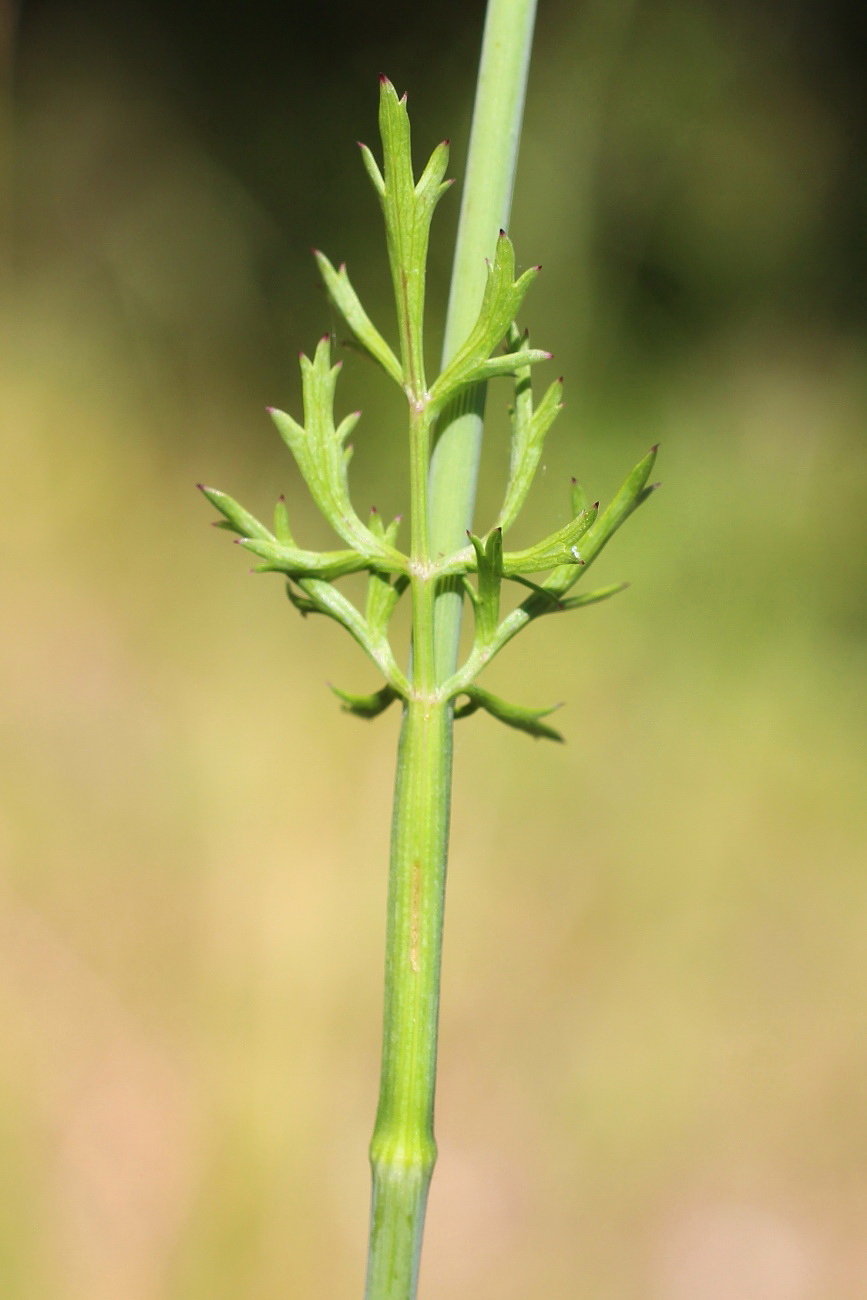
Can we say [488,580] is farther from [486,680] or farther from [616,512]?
[486,680]

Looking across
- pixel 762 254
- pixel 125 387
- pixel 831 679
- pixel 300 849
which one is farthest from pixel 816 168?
pixel 300 849

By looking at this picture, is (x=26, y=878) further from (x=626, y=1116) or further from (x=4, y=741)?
(x=626, y=1116)

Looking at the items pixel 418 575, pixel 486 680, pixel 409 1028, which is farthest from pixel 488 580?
pixel 486 680

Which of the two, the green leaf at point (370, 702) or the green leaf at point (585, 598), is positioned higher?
the green leaf at point (585, 598)

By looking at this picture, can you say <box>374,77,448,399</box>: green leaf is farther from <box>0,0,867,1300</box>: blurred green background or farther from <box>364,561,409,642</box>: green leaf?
<box>0,0,867,1300</box>: blurred green background

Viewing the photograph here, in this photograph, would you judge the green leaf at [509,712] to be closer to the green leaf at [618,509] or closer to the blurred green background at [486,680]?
the green leaf at [618,509]

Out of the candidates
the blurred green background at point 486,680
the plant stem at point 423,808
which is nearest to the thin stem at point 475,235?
the plant stem at point 423,808

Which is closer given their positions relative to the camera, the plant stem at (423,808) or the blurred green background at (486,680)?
the plant stem at (423,808)
